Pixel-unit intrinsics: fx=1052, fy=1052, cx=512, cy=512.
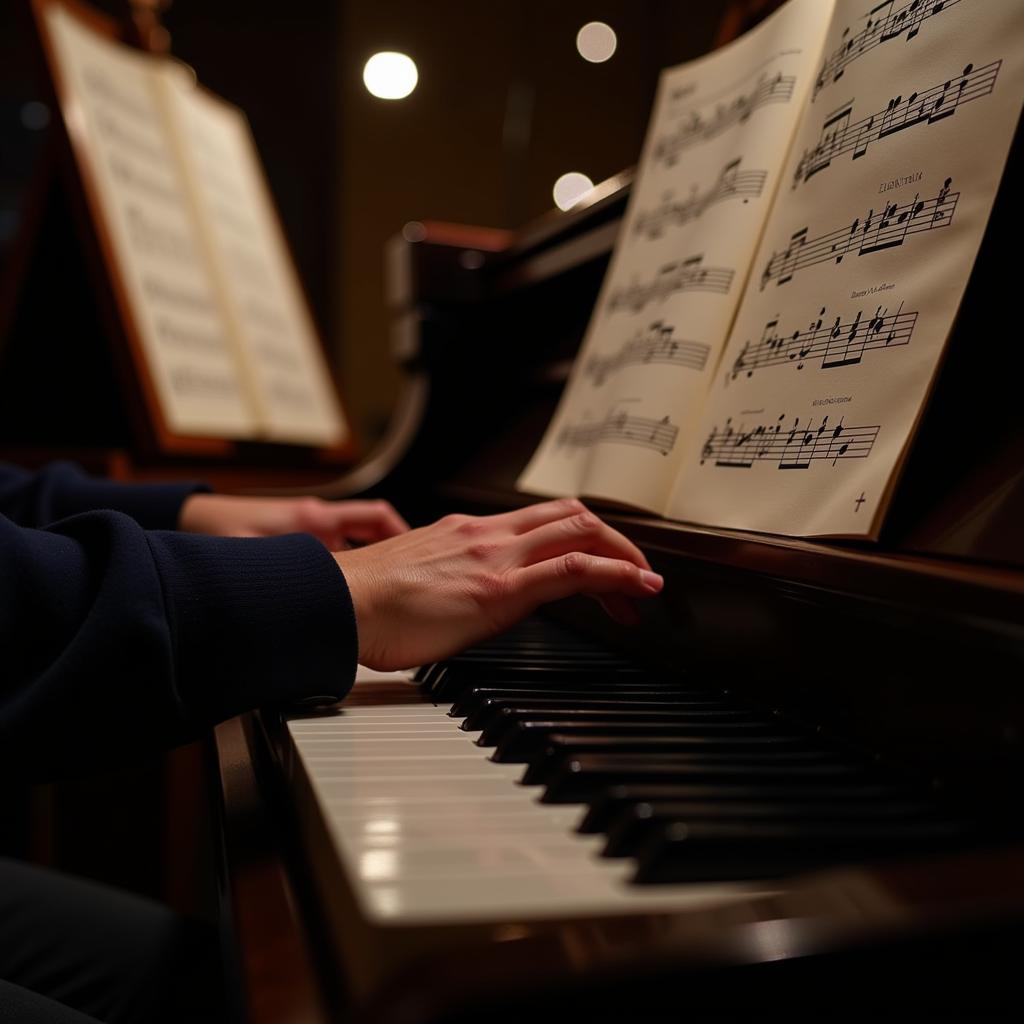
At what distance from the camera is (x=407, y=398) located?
197cm

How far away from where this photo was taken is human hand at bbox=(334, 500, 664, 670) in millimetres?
914

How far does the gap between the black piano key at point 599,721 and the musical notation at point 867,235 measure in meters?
0.39

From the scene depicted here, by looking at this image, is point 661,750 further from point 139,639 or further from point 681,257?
point 681,257

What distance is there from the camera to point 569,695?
833mm

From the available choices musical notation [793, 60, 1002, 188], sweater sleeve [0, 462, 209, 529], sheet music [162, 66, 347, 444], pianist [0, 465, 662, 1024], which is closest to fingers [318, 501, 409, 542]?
sweater sleeve [0, 462, 209, 529]

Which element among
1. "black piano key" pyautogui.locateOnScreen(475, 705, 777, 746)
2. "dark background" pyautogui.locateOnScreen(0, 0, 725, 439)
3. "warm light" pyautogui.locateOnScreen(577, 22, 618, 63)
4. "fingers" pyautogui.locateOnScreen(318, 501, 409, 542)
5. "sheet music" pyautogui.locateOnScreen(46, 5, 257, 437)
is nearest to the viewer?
"black piano key" pyautogui.locateOnScreen(475, 705, 777, 746)

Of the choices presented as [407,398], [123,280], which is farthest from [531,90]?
[407,398]

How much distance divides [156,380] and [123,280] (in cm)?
27

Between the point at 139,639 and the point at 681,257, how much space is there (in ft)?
2.35

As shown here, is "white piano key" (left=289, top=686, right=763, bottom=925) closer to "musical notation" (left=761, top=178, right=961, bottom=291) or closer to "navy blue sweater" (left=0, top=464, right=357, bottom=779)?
"navy blue sweater" (left=0, top=464, right=357, bottom=779)

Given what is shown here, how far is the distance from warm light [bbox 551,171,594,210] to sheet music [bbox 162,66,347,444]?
94 cm

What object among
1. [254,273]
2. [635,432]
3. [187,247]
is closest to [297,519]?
[635,432]

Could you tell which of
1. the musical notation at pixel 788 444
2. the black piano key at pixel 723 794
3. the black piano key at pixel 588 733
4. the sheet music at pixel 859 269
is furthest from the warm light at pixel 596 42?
the black piano key at pixel 723 794

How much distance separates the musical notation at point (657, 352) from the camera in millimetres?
1078
